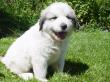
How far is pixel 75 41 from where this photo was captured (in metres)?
9.75

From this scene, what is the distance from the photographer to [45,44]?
6.48 meters

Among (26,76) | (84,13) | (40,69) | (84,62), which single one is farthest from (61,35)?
(84,13)

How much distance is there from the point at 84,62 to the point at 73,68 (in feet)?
1.52

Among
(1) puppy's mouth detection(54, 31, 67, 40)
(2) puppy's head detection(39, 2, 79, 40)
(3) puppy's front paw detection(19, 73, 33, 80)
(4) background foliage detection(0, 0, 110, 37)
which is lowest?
(4) background foliage detection(0, 0, 110, 37)

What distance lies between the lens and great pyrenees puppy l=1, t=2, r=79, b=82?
631 cm

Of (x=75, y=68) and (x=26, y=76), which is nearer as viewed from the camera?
(x=26, y=76)

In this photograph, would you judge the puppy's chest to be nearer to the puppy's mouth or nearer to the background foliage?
the puppy's mouth

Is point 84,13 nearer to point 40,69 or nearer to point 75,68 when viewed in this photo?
point 75,68

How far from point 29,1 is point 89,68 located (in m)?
6.60

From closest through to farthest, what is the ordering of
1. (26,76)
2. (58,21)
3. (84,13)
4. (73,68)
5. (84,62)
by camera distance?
(58,21) → (26,76) → (73,68) → (84,62) → (84,13)

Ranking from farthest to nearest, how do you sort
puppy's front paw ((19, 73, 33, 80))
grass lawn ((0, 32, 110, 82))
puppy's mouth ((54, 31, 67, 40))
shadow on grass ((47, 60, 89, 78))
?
shadow on grass ((47, 60, 89, 78)), grass lawn ((0, 32, 110, 82)), puppy's front paw ((19, 73, 33, 80)), puppy's mouth ((54, 31, 67, 40))

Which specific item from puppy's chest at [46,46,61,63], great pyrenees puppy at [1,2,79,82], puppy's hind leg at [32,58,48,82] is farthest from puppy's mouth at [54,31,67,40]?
puppy's hind leg at [32,58,48,82]

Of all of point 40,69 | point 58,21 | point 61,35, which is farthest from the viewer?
point 40,69

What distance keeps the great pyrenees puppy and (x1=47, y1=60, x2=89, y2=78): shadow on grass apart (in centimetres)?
21
